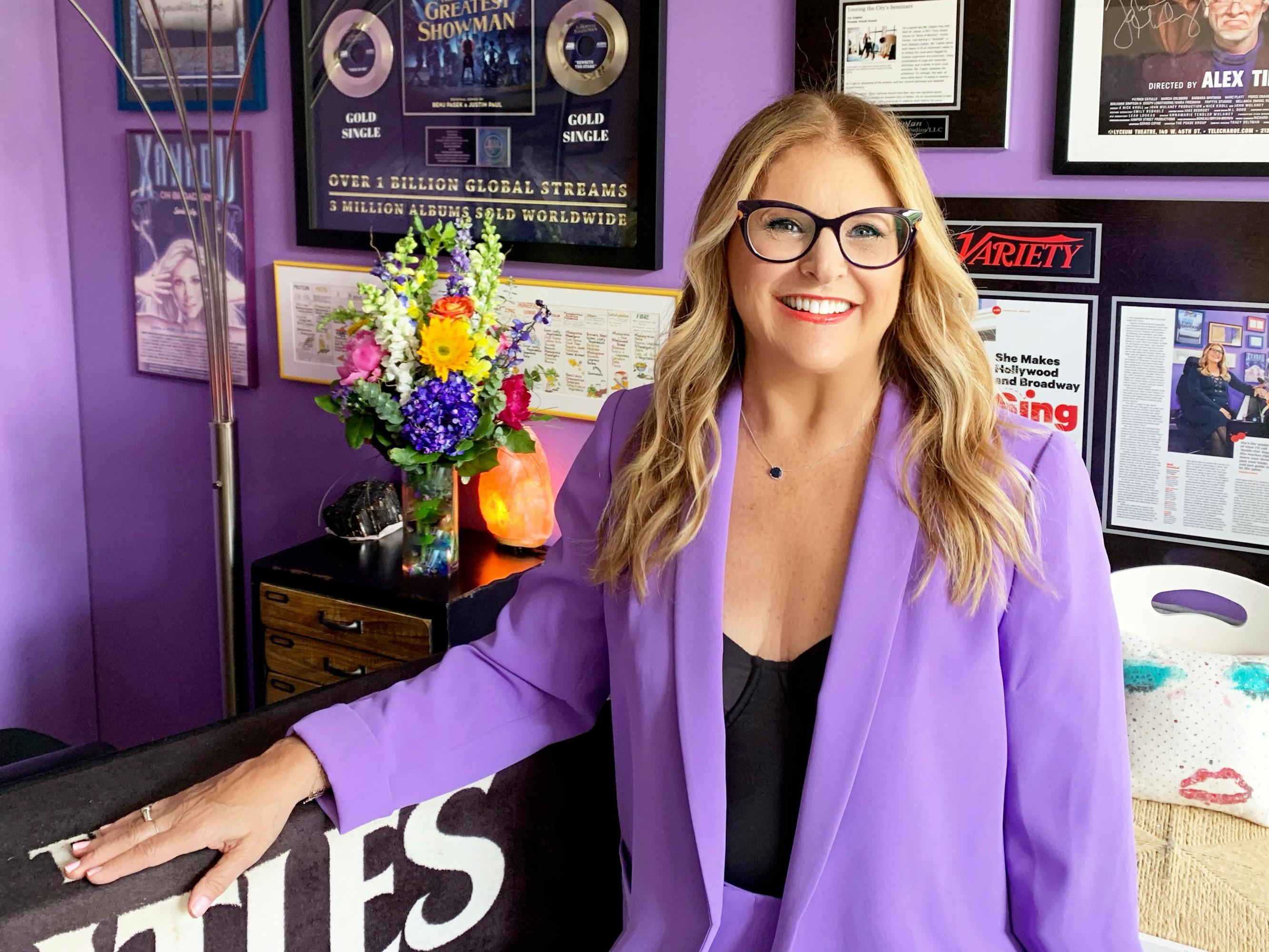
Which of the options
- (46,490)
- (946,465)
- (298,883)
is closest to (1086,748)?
(946,465)

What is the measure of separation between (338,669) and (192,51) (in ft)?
4.99

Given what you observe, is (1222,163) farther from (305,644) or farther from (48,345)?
(48,345)

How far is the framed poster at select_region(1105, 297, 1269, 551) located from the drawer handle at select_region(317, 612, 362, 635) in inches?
51.9

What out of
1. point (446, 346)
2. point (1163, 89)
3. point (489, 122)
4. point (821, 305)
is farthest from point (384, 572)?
point (1163, 89)

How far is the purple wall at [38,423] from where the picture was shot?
2965 mm

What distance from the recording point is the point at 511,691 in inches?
56.1

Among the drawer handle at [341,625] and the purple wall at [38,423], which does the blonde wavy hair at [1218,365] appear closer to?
the drawer handle at [341,625]

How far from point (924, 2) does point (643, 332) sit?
0.76 m

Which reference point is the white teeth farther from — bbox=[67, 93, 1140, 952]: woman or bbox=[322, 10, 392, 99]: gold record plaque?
bbox=[322, 10, 392, 99]: gold record plaque

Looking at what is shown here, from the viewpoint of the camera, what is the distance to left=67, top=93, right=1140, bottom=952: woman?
3.82 ft

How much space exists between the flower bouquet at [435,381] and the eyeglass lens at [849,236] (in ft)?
3.14

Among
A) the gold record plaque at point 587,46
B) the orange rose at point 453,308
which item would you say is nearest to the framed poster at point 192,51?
the gold record plaque at point 587,46

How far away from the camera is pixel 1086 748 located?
115cm

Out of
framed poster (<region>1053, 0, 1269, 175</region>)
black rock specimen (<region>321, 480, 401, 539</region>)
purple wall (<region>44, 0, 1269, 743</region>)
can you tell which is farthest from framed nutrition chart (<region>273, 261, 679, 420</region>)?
framed poster (<region>1053, 0, 1269, 175</region>)
